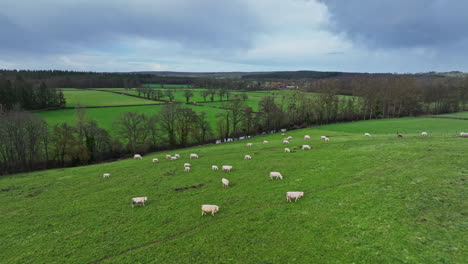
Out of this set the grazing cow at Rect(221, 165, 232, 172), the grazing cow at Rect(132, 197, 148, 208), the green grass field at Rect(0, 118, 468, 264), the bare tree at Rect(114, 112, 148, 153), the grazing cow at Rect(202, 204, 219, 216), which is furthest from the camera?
the bare tree at Rect(114, 112, 148, 153)

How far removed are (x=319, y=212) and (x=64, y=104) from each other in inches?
4294

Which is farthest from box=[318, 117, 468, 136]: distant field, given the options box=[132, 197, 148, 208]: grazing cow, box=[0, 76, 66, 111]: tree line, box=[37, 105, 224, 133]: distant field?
box=[0, 76, 66, 111]: tree line

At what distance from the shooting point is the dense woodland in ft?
135

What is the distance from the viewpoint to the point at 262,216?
554 inches

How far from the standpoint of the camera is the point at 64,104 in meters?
88.4

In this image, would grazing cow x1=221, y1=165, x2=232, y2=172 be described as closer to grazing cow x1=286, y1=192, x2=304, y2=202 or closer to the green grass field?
the green grass field

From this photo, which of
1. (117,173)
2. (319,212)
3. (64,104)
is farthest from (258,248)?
(64,104)

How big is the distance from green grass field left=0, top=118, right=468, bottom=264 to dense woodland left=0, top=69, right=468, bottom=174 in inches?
961

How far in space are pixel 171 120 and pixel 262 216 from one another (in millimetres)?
45981

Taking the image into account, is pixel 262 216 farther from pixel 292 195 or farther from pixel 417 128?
pixel 417 128

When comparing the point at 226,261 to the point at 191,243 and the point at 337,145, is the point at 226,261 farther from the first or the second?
the point at 337,145

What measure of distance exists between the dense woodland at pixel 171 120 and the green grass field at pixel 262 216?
80.1 ft

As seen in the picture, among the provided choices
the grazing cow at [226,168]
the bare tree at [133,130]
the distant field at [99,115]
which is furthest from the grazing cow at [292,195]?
the distant field at [99,115]

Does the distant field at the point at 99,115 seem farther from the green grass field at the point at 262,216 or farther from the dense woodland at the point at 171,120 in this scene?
the green grass field at the point at 262,216
